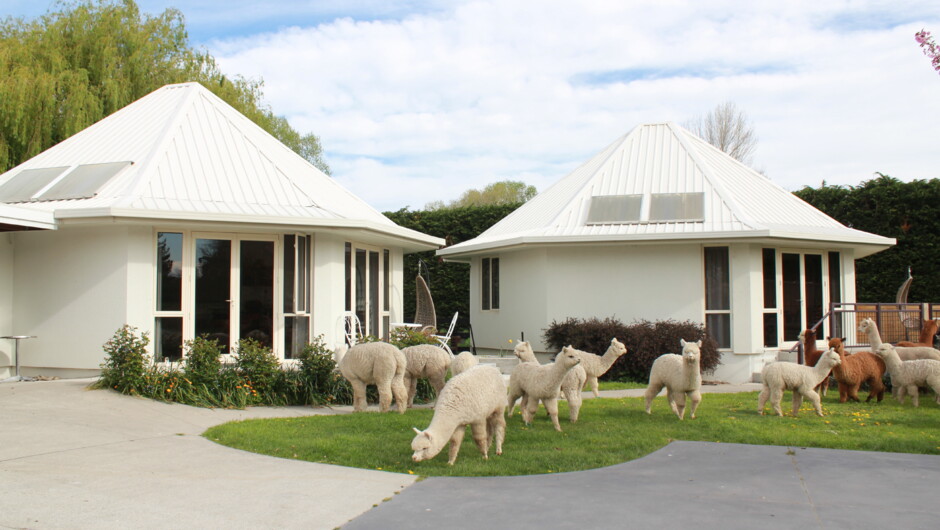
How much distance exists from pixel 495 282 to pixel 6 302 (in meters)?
10.7

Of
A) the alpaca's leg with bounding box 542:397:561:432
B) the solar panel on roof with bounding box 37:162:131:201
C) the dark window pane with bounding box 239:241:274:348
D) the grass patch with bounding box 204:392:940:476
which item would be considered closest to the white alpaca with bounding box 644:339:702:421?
the grass patch with bounding box 204:392:940:476

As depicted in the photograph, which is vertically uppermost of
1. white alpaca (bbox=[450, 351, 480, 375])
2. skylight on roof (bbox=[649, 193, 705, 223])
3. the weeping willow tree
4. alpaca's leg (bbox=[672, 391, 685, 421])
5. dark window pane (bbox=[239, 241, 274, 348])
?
the weeping willow tree

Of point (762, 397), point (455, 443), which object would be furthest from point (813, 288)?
point (455, 443)

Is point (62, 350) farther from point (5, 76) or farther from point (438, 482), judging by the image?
point (5, 76)

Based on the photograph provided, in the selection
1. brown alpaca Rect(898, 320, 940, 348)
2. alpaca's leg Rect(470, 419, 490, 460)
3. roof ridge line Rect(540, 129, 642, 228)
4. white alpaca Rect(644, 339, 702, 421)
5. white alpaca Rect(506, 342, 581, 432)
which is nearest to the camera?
alpaca's leg Rect(470, 419, 490, 460)

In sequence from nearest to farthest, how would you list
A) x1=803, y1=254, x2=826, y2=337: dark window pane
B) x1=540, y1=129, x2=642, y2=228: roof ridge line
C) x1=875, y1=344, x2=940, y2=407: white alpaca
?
x1=875, y1=344, x2=940, y2=407: white alpaca → x1=803, y1=254, x2=826, y2=337: dark window pane → x1=540, y1=129, x2=642, y2=228: roof ridge line

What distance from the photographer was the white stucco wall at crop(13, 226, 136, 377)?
12188 millimetres

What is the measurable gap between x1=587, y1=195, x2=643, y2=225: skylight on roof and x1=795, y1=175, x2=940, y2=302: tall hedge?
6.14m

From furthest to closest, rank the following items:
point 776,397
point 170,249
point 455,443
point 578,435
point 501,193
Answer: point 501,193 → point 170,249 → point 776,397 → point 578,435 → point 455,443

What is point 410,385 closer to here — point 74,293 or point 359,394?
point 359,394

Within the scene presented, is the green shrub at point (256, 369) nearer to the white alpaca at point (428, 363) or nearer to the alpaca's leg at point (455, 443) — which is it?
the white alpaca at point (428, 363)

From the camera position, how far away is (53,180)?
13844mm

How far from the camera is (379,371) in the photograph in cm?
1060

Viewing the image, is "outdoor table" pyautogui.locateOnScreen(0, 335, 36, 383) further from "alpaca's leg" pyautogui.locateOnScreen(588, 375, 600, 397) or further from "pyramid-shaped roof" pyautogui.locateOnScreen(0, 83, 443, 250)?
"alpaca's leg" pyautogui.locateOnScreen(588, 375, 600, 397)
